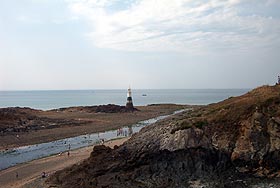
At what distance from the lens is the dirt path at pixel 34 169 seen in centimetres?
2867

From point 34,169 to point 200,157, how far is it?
16.9 meters

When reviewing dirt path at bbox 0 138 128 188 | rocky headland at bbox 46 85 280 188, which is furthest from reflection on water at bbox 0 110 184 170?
rocky headland at bbox 46 85 280 188

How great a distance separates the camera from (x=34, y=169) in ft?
108

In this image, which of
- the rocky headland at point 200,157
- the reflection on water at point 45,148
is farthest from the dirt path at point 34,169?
the rocky headland at point 200,157

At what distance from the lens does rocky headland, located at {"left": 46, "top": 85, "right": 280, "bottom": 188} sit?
22547mm

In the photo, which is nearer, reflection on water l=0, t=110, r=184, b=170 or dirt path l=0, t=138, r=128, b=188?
dirt path l=0, t=138, r=128, b=188

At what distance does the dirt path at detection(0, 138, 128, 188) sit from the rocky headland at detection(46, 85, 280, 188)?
442cm

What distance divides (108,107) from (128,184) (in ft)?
Answer: 256

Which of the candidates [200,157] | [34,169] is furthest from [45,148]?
[200,157]

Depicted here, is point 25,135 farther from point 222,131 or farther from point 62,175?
point 222,131

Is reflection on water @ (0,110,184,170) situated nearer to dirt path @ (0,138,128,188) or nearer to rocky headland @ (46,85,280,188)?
dirt path @ (0,138,128,188)

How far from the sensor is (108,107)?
A: 99938 mm

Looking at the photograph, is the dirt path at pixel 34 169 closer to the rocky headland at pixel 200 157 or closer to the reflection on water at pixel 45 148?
the reflection on water at pixel 45 148

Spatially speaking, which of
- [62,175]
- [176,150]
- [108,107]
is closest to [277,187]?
[176,150]
